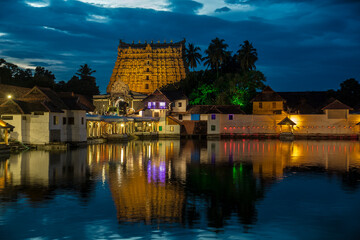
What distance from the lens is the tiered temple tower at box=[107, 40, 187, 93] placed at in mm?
108312

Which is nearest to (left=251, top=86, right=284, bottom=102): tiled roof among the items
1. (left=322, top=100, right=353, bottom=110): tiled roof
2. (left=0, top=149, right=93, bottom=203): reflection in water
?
(left=322, top=100, right=353, bottom=110): tiled roof

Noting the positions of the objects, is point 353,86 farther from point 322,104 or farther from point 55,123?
point 55,123

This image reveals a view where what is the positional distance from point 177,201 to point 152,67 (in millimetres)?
93621

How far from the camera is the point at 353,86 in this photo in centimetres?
8131

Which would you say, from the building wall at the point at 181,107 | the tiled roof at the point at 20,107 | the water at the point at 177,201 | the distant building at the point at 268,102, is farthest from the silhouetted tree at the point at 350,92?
the tiled roof at the point at 20,107

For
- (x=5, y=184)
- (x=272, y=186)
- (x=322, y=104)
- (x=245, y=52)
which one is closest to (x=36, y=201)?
(x=5, y=184)

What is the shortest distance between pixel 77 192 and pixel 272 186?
32.1ft

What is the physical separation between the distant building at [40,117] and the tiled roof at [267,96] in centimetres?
3894

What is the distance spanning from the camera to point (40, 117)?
42.3 metres

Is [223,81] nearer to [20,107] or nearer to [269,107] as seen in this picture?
[269,107]

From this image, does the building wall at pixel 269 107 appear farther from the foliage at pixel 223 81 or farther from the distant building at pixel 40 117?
the distant building at pixel 40 117

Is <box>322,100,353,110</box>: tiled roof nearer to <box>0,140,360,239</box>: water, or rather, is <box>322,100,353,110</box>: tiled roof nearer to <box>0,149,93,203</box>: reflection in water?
<box>0,140,360,239</box>: water

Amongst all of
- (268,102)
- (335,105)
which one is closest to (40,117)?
(268,102)

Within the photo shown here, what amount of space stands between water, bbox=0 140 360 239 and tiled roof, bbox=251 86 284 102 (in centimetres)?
4522
